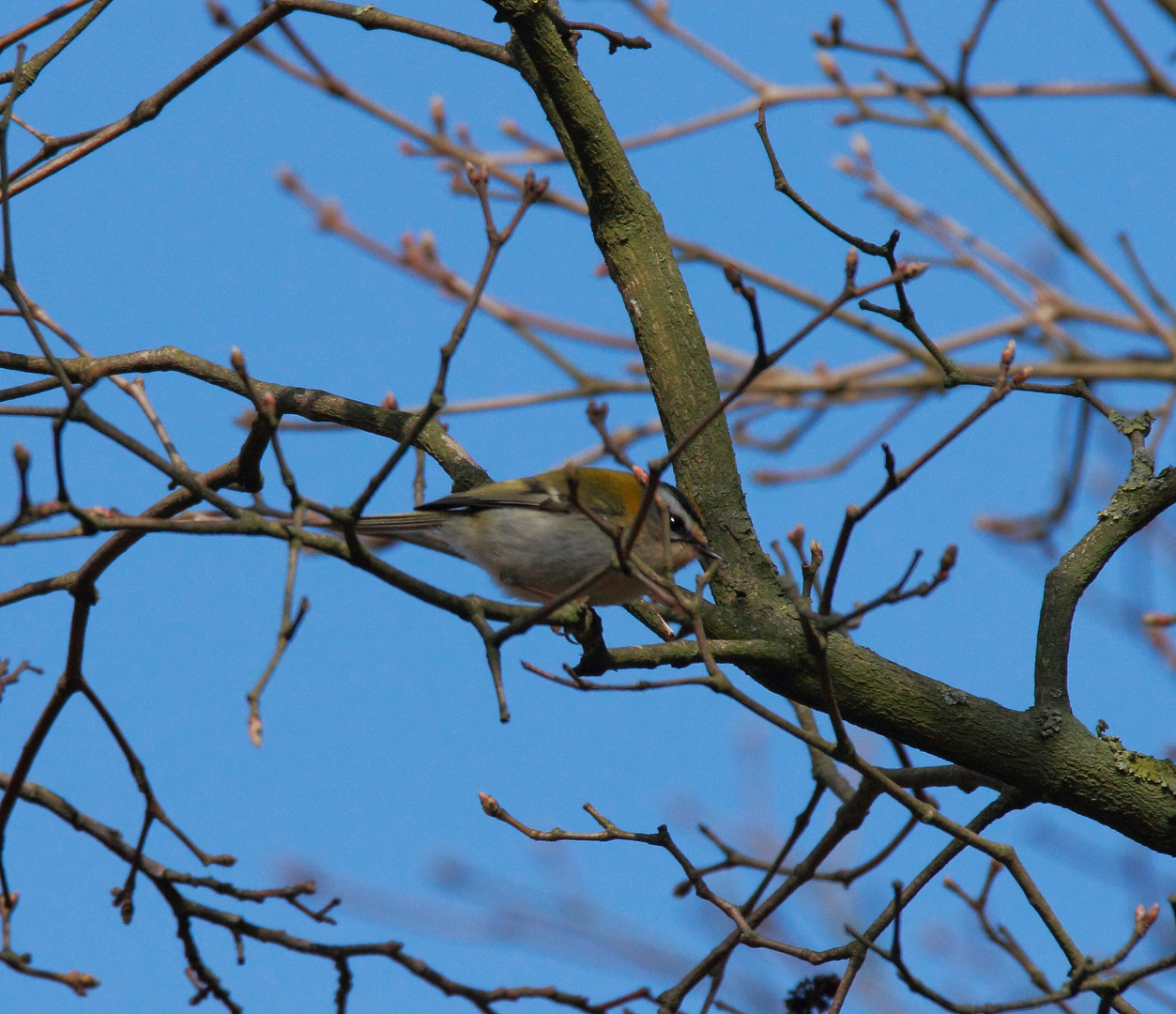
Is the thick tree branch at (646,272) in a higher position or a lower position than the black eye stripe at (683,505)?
higher

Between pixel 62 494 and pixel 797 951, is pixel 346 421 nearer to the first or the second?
pixel 62 494

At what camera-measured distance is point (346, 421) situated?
340 cm

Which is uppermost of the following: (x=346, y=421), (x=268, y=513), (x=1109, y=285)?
(x=1109, y=285)

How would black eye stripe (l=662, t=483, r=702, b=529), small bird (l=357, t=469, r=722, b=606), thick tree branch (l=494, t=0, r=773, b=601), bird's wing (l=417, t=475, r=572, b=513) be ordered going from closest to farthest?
1. thick tree branch (l=494, t=0, r=773, b=601)
2. black eye stripe (l=662, t=483, r=702, b=529)
3. bird's wing (l=417, t=475, r=572, b=513)
4. small bird (l=357, t=469, r=722, b=606)

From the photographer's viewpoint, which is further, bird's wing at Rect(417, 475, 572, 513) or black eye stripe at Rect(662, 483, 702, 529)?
bird's wing at Rect(417, 475, 572, 513)

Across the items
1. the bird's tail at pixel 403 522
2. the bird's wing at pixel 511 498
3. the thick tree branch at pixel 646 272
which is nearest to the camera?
the thick tree branch at pixel 646 272

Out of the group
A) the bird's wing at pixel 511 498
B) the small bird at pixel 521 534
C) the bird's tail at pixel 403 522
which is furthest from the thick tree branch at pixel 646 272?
the bird's tail at pixel 403 522

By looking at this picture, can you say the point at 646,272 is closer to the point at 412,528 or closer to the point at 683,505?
the point at 683,505

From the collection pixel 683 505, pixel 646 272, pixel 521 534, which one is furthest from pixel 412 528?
pixel 646 272

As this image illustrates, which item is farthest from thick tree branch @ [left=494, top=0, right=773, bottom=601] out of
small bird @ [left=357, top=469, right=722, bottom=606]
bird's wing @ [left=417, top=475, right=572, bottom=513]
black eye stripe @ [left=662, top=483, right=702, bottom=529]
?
bird's wing @ [left=417, top=475, right=572, bottom=513]

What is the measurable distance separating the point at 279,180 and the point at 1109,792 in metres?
5.33

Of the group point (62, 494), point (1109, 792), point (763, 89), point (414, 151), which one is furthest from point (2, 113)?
point (763, 89)

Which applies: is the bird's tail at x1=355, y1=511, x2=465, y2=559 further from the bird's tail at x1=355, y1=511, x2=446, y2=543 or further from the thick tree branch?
the thick tree branch

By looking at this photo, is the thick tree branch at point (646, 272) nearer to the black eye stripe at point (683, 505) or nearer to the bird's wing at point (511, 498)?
the black eye stripe at point (683, 505)
